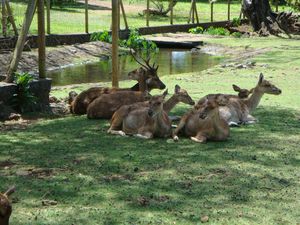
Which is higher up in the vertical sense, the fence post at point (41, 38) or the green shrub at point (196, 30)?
the fence post at point (41, 38)

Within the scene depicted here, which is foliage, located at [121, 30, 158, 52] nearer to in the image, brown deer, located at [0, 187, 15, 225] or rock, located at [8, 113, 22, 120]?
rock, located at [8, 113, 22, 120]

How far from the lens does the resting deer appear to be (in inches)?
317

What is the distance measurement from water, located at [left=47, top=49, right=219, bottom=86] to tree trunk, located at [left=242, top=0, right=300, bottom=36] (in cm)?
599

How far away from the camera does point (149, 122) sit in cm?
817

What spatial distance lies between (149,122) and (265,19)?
20326mm

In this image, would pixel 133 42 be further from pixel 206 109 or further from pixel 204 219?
pixel 204 219

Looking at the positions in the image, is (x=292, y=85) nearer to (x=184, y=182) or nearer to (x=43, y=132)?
(x=43, y=132)

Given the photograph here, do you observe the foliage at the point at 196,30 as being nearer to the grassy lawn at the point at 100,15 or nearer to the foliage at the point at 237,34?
the foliage at the point at 237,34

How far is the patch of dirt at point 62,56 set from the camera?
16094 mm

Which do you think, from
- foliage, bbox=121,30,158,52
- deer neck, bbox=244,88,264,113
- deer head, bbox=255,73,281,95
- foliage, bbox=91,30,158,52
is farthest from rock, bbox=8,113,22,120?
foliage, bbox=121,30,158,52

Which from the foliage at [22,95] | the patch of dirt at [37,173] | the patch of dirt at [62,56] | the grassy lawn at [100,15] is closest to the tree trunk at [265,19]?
the grassy lawn at [100,15]

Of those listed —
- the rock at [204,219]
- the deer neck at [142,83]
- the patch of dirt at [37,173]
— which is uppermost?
the deer neck at [142,83]

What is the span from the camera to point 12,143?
25.8 feet

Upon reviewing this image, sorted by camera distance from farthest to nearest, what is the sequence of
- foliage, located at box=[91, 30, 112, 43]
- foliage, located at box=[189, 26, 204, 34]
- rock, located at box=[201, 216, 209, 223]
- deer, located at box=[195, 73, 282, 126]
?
foliage, located at box=[189, 26, 204, 34], foliage, located at box=[91, 30, 112, 43], deer, located at box=[195, 73, 282, 126], rock, located at box=[201, 216, 209, 223]
